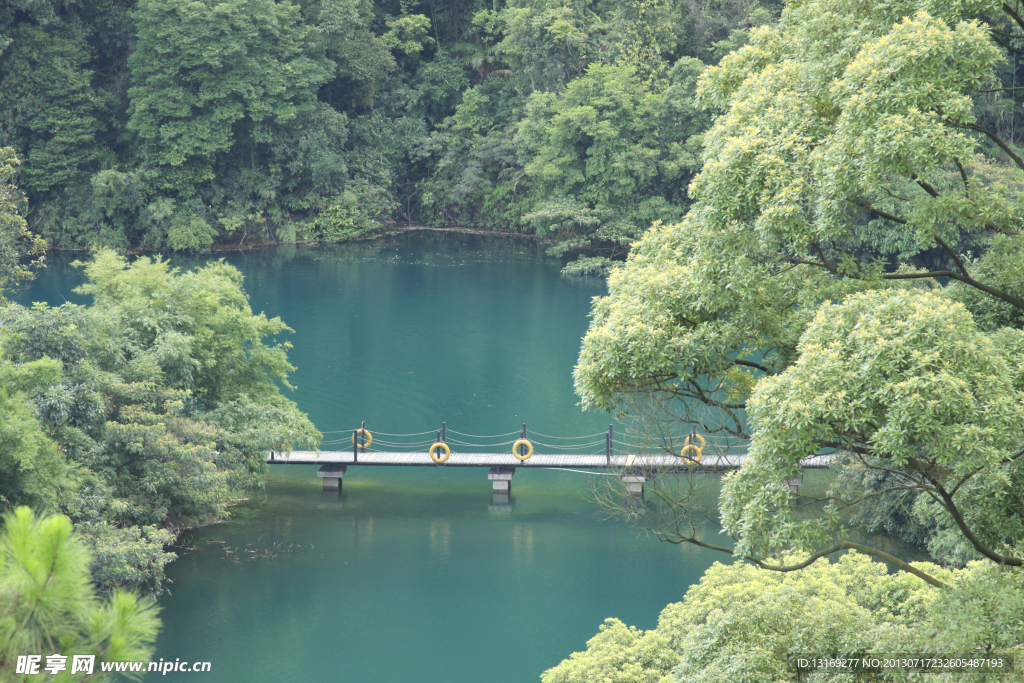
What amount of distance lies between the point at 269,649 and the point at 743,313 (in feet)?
22.4

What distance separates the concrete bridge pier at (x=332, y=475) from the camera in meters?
14.2

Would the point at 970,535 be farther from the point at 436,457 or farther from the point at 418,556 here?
the point at 436,457

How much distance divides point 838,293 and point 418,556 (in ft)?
25.4

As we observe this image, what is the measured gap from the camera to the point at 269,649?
10219mm

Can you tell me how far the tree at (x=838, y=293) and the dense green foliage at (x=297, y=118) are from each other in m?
21.3

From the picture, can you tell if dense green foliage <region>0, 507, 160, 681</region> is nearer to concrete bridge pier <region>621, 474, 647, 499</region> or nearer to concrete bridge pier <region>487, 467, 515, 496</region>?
concrete bridge pier <region>621, 474, 647, 499</region>

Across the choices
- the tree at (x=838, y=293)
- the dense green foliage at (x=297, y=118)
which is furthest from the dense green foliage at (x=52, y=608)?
the dense green foliage at (x=297, y=118)

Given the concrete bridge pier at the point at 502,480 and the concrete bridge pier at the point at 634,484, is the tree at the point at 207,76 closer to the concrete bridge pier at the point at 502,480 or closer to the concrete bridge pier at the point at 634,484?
the concrete bridge pier at the point at 502,480

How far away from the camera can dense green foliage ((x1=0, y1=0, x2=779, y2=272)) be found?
1121 inches

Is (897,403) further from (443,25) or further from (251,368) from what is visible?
(443,25)

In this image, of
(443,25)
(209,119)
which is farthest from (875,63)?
(443,25)

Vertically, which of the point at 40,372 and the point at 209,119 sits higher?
the point at 209,119

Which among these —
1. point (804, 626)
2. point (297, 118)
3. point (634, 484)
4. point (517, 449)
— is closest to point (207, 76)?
point (297, 118)

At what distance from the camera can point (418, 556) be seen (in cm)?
1233
